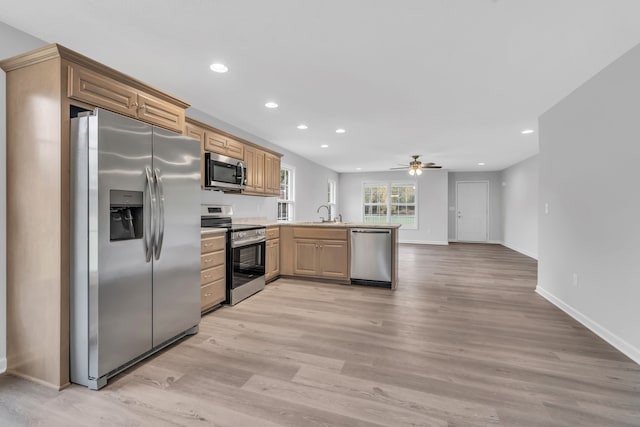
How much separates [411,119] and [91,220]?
3.92 meters

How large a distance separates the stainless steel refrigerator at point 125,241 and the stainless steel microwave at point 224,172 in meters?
1.11

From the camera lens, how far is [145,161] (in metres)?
2.19

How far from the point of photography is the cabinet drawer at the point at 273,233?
4548 millimetres

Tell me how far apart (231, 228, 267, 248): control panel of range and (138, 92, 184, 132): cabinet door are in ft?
4.40

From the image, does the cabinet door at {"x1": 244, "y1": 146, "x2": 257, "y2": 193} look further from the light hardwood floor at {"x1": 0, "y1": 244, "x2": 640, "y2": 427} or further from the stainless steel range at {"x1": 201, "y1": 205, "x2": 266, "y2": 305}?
the light hardwood floor at {"x1": 0, "y1": 244, "x2": 640, "y2": 427}

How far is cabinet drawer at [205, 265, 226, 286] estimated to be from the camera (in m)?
3.11

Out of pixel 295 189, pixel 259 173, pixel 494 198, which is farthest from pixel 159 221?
pixel 494 198

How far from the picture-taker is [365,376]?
2059 mm

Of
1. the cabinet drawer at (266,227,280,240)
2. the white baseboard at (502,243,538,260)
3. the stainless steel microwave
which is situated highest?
the stainless steel microwave

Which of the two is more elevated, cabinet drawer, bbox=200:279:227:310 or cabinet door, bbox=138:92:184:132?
cabinet door, bbox=138:92:184:132

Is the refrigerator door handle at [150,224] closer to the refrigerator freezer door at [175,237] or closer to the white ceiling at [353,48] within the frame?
the refrigerator freezer door at [175,237]

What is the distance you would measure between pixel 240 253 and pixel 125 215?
5.45 feet

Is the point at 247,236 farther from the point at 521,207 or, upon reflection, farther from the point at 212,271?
the point at 521,207

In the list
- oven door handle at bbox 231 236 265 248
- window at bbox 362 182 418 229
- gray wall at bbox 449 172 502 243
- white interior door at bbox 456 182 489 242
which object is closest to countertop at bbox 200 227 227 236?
oven door handle at bbox 231 236 265 248
